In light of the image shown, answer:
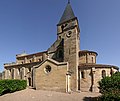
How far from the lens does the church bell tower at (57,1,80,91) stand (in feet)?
105

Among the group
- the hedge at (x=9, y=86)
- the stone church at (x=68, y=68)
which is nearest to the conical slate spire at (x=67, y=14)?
the stone church at (x=68, y=68)

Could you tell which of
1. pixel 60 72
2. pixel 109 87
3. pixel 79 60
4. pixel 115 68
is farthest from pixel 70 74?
pixel 109 87

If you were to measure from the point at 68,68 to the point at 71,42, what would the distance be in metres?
5.86

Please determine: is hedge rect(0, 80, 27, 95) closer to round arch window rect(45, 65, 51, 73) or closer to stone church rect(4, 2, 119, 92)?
stone church rect(4, 2, 119, 92)

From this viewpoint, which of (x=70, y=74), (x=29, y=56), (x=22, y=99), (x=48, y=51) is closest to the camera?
(x=22, y=99)

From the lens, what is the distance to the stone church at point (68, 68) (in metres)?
29.9

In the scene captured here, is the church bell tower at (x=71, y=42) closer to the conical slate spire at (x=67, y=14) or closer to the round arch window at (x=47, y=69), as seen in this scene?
the conical slate spire at (x=67, y=14)

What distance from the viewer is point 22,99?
2222 centimetres

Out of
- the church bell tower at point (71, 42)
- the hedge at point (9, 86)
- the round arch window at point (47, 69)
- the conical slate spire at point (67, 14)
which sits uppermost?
the conical slate spire at point (67, 14)

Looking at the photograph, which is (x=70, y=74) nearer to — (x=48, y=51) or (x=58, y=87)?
(x=58, y=87)

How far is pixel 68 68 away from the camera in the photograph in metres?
31.5

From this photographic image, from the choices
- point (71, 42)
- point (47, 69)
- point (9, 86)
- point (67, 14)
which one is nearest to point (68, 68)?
point (47, 69)

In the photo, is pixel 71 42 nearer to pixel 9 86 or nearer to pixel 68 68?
pixel 68 68

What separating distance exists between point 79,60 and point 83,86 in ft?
23.3
